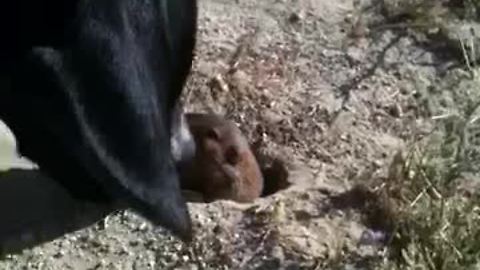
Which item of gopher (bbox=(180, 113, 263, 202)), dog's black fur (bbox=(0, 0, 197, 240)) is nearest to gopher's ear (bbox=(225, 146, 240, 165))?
gopher (bbox=(180, 113, 263, 202))

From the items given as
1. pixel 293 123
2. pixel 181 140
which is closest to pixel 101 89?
pixel 181 140

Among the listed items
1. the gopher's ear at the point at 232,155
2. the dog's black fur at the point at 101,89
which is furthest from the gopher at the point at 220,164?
the dog's black fur at the point at 101,89

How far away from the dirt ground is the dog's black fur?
461mm

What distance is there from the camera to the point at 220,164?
3031 mm

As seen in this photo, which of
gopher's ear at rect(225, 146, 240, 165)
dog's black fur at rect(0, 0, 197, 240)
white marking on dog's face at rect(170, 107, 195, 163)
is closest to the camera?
dog's black fur at rect(0, 0, 197, 240)

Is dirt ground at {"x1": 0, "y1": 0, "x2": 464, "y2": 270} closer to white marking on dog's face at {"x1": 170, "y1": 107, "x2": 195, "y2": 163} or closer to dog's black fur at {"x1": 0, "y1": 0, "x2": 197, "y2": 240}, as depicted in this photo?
white marking on dog's face at {"x1": 170, "y1": 107, "x2": 195, "y2": 163}

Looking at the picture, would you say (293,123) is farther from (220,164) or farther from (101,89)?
(101,89)

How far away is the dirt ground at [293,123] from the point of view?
2.82 metres

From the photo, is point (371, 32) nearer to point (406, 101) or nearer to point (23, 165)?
point (406, 101)

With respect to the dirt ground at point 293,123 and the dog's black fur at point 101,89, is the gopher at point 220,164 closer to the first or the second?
the dirt ground at point 293,123

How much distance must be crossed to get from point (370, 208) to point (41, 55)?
3.22ft

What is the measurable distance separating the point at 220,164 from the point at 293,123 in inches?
6.8

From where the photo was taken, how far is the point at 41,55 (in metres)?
2.10

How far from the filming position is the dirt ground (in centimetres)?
282
